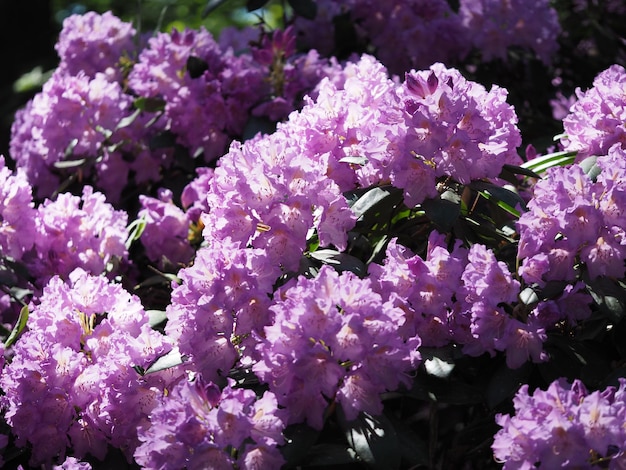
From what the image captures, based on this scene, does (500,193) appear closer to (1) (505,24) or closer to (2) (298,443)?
(2) (298,443)

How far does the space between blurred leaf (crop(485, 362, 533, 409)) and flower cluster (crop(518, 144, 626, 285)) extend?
158 millimetres

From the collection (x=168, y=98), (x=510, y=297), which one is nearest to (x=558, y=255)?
(x=510, y=297)

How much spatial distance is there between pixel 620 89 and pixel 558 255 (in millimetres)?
427

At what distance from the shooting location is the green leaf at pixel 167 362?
160cm

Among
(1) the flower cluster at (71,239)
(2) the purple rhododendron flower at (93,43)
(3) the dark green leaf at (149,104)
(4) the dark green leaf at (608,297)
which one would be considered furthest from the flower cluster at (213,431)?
(2) the purple rhododendron flower at (93,43)

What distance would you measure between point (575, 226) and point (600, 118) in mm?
348

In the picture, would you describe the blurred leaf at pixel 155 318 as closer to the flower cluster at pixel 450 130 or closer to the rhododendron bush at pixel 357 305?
the rhododendron bush at pixel 357 305

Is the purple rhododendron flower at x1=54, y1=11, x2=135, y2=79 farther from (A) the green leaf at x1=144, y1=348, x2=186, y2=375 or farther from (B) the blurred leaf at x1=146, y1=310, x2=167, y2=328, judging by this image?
(A) the green leaf at x1=144, y1=348, x2=186, y2=375

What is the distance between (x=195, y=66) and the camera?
258 cm

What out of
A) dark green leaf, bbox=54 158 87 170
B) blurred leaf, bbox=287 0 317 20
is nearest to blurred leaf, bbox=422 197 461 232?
dark green leaf, bbox=54 158 87 170

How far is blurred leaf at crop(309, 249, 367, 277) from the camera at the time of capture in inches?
64.0

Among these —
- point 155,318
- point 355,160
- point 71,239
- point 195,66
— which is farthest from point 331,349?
point 195,66

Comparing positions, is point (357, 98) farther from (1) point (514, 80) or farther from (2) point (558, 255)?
(1) point (514, 80)

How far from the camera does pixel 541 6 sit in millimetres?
2949
